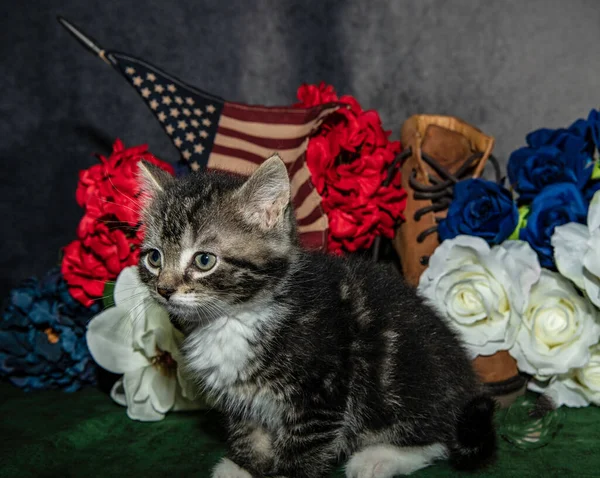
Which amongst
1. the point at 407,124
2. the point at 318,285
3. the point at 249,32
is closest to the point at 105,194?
the point at 318,285

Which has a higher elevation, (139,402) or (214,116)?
(214,116)

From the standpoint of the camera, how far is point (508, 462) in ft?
4.53

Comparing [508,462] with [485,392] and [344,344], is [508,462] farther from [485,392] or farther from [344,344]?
[344,344]

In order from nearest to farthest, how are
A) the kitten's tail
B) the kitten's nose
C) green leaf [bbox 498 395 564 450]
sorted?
the kitten's nose → the kitten's tail → green leaf [bbox 498 395 564 450]

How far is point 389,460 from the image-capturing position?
4.40 feet

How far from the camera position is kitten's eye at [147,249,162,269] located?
4.26 feet

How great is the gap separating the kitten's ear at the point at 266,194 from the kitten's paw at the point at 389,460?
47 centimetres

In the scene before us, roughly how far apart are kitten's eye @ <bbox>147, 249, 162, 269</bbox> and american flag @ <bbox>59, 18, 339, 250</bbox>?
46 cm

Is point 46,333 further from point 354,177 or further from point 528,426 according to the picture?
point 528,426

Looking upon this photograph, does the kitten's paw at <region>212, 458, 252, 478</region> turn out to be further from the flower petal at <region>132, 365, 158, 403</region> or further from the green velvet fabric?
the flower petal at <region>132, 365, 158, 403</region>

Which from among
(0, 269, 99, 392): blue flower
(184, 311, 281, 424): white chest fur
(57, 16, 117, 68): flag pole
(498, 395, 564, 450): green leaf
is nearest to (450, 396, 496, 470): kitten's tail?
(498, 395, 564, 450): green leaf

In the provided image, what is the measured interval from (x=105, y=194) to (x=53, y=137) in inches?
28.1

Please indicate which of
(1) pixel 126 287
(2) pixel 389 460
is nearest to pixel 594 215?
(2) pixel 389 460

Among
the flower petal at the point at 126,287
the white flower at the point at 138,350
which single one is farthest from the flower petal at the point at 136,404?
the flower petal at the point at 126,287
